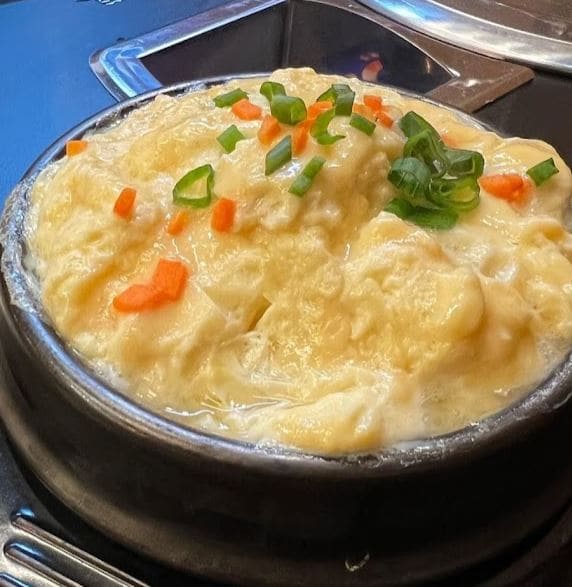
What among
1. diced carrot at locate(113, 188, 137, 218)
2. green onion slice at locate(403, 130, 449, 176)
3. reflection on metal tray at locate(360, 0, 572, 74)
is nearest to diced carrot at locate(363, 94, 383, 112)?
green onion slice at locate(403, 130, 449, 176)

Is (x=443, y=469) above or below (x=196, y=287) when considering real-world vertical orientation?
below

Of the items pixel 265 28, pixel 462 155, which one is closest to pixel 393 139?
pixel 462 155

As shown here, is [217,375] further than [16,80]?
No

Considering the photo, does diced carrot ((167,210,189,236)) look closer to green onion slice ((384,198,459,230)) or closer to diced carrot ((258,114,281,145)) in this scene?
diced carrot ((258,114,281,145))

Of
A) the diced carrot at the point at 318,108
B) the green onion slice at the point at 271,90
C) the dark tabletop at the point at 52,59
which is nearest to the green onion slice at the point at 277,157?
the diced carrot at the point at 318,108

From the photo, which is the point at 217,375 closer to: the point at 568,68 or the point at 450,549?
the point at 450,549

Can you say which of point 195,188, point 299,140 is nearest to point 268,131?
point 299,140

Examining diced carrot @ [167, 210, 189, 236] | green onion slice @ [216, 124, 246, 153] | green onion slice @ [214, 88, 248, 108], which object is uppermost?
green onion slice @ [214, 88, 248, 108]
